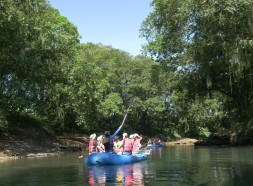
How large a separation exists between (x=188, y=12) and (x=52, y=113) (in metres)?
24.0

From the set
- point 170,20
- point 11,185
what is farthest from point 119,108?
point 11,185

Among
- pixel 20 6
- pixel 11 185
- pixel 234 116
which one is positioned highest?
pixel 20 6

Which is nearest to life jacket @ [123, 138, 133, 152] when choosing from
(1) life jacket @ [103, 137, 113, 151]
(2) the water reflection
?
(1) life jacket @ [103, 137, 113, 151]

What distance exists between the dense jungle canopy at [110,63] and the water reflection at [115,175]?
25.5 ft

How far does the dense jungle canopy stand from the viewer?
20875 millimetres

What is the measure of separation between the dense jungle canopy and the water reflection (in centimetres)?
777

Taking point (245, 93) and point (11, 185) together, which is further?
point (245, 93)

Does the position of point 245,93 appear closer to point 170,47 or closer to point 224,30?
point 170,47

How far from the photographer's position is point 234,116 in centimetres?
4997

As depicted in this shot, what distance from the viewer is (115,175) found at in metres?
16.5

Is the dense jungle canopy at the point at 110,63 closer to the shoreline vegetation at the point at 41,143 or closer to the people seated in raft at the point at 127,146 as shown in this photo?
the shoreline vegetation at the point at 41,143

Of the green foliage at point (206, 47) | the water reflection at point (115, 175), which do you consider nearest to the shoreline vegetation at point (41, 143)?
the green foliage at point (206, 47)

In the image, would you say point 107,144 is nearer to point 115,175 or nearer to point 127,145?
point 127,145

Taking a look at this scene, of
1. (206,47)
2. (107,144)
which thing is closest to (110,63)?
(206,47)
